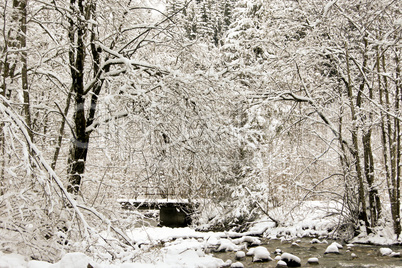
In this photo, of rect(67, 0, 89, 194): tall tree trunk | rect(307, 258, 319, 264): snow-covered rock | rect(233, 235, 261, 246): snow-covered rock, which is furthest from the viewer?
rect(233, 235, 261, 246): snow-covered rock

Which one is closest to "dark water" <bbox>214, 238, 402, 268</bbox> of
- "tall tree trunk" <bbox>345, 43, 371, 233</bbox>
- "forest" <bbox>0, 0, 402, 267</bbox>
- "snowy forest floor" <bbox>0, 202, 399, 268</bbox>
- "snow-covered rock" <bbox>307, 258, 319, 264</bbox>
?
"snow-covered rock" <bbox>307, 258, 319, 264</bbox>

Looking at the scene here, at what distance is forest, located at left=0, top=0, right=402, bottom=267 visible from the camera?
5.00 m

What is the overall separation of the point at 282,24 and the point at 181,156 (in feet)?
21.6

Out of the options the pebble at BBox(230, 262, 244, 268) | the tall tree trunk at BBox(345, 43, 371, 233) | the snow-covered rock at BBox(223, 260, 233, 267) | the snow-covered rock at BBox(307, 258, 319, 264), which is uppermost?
the tall tree trunk at BBox(345, 43, 371, 233)

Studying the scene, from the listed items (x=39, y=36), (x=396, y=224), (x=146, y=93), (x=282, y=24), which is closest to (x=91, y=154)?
(x=39, y=36)

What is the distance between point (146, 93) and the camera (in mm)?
5852

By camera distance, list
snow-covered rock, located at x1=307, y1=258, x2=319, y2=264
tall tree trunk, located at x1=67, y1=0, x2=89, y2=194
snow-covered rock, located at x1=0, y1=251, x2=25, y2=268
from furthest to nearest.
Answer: snow-covered rock, located at x1=307, y1=258, x2=319, y2=264 < tall tree trunk, located at x1=67, y1=0, x2=89, y2=194 < snow-covered rock, located at x1=0, y1=251, x2=25, y2=268

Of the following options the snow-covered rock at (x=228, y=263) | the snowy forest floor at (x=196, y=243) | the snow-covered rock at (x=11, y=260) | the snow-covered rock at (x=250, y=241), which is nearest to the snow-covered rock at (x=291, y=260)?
the snow-covered rock at (x=228, y=263)

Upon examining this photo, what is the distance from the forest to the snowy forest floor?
0.21m

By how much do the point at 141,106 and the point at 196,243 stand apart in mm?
7281

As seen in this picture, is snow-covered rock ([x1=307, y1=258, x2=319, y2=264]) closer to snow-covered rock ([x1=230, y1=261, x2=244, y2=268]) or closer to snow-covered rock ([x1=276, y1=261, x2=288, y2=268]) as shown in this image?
snow-covered rock ([x1=276, y1=261, x2=288, y2=268])

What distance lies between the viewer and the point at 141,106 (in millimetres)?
5766

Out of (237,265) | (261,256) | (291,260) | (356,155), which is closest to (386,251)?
(291,260)

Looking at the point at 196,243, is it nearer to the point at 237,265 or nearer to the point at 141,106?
the point at 237,265
